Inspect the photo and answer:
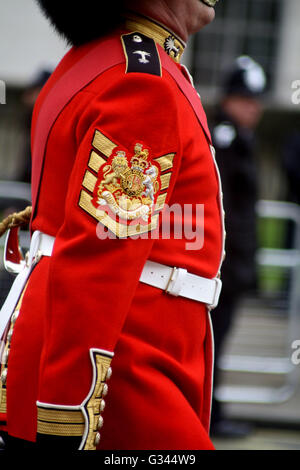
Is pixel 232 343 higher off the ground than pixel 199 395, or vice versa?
pixel 232 343

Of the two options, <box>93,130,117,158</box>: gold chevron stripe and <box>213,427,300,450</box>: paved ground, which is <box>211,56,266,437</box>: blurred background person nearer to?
<box>213,427,300,450</box>: paved ground

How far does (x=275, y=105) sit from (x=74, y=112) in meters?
12.0

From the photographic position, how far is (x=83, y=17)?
198 cm

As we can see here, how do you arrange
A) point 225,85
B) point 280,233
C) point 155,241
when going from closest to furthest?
point 155,241, point 225,85, point 280,233

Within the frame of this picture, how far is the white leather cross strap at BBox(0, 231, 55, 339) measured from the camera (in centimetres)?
194

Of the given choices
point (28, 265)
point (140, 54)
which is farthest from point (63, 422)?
point (140, 54)

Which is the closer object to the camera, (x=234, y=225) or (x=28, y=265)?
(x=28, y=265)

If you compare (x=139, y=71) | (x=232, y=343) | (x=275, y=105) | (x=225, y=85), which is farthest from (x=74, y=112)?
(x=275, y=105)

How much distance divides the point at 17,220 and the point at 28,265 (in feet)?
0.72

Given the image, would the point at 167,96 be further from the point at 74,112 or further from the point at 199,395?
the point at 199,395

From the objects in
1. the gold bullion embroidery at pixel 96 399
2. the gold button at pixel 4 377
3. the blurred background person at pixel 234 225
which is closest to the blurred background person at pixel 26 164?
the blurred background person at pixel 234 225

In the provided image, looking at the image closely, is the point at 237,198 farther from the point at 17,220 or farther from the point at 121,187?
the point at 121,187

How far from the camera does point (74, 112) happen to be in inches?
73.4

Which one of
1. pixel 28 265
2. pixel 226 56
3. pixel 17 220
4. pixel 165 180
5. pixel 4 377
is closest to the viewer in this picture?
pixel 165 180
